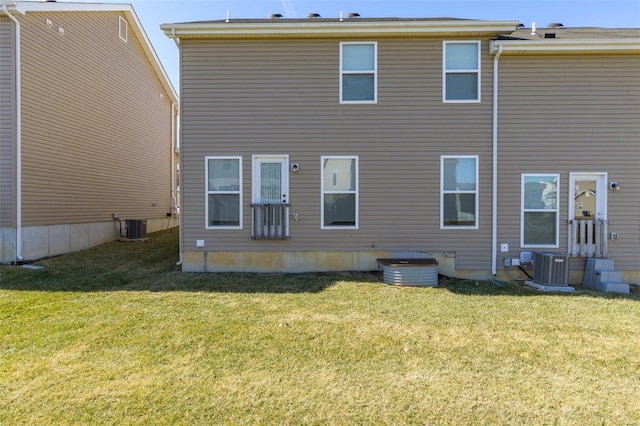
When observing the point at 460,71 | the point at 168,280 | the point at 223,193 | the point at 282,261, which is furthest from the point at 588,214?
the point at 168,280

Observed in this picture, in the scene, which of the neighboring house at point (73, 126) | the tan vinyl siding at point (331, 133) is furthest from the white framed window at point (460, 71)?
the neighboring house at point (73, 126)

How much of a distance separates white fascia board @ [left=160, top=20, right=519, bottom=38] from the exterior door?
3356 mm

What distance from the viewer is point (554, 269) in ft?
20.5

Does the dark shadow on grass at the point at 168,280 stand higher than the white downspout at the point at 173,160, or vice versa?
the white downspout at the point at 173,160

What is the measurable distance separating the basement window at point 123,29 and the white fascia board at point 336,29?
570 cm

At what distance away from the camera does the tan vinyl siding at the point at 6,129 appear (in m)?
7.11

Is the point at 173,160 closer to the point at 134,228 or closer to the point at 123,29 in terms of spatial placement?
the point at 134,228

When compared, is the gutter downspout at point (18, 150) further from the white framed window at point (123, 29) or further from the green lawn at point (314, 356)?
the white framed window at point (123, 29)

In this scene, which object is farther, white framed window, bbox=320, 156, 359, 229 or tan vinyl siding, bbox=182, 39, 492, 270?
white framed window, bbox=320, 156, 359, 229

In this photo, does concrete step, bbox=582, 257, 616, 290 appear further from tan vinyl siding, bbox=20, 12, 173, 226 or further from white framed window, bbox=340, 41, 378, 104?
tan vinyl siding, bbox=20, 12, 173, 226

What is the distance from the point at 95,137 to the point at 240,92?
5.58 m

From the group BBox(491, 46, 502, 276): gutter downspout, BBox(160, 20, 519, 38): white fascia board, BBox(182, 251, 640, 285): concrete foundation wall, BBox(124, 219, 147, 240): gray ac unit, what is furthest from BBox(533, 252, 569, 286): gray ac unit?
BBox(124, 219, 147, 240): gray ac unit

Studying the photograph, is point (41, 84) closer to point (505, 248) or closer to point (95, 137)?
point (95, 137)

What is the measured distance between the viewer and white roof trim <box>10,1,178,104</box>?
733 cm
